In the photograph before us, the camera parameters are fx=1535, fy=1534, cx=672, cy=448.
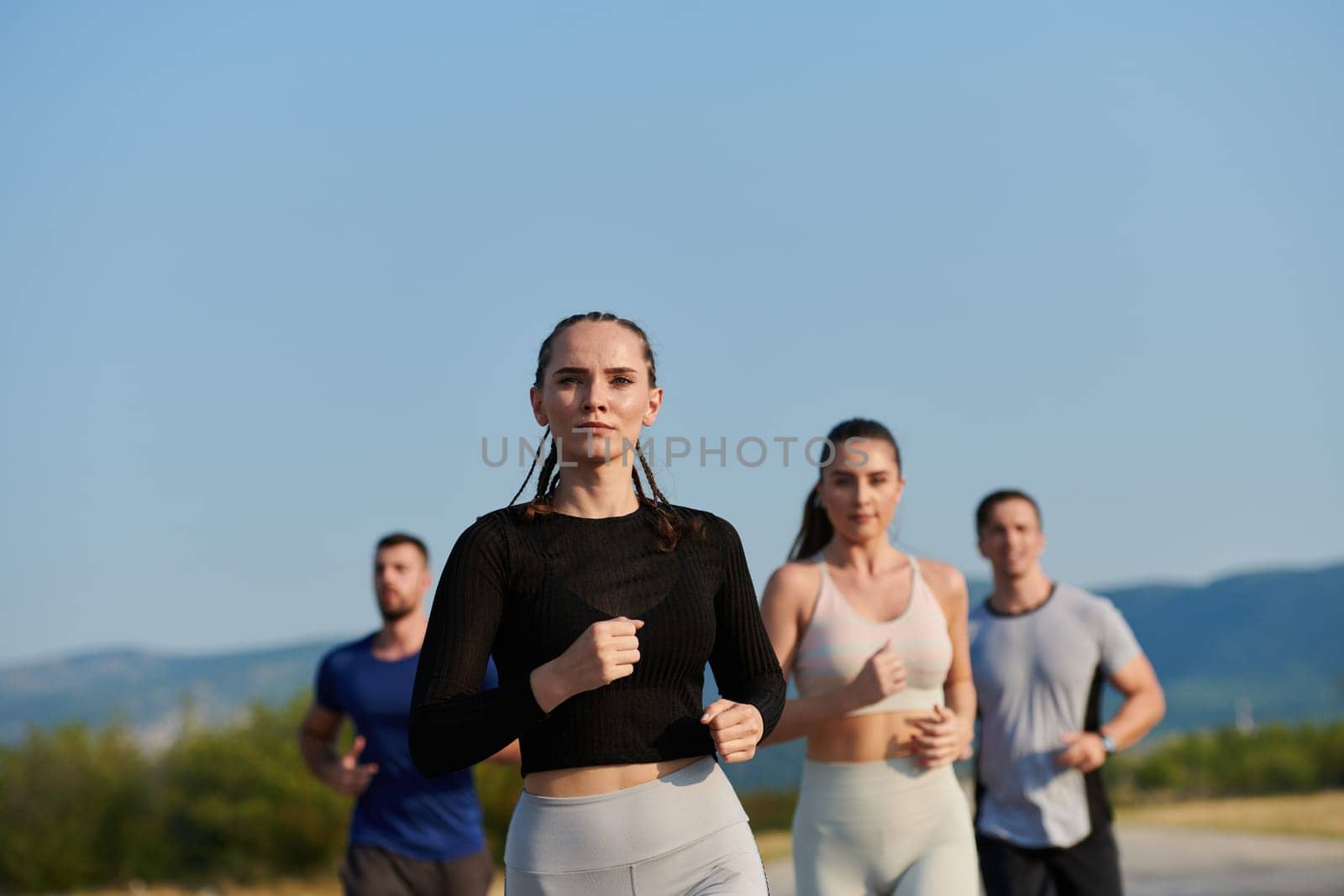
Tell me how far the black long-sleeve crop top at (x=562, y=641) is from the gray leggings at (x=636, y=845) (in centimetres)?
8

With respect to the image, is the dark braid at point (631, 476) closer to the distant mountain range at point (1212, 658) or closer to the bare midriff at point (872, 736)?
the bare midriff at point (872, 736)

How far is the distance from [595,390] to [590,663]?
64cm

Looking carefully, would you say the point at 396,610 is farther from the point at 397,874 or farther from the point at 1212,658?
the point at 1212,658

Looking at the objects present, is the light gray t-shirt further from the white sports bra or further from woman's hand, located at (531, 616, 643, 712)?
woman's hand, located at (531, 616, 643, 712)

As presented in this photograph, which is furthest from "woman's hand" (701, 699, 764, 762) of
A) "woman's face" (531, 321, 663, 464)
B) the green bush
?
the green bush

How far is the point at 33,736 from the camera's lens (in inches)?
762

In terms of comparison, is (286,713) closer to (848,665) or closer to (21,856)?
(21,856)

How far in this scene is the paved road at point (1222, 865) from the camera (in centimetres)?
1258

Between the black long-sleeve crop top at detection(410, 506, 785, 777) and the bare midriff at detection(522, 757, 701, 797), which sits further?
the bare midriff at detection(522, 757, 701, 797)

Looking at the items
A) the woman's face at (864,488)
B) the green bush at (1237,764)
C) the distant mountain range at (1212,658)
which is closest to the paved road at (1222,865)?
the green bush at (1237,764)

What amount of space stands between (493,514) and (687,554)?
44 cm

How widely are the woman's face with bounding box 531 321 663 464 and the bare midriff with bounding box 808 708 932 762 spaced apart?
89.6 inches

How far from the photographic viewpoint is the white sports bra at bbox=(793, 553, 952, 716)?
5.39 metres

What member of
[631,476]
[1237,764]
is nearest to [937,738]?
[631,476]
